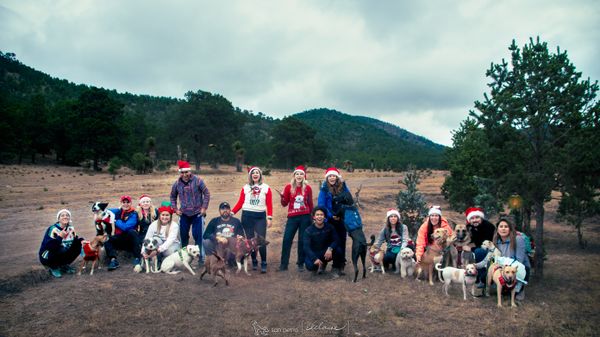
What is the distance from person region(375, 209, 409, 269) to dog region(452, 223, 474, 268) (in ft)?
3.45

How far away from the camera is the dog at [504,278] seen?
5910 mm

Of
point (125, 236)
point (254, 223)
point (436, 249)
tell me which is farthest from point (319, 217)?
point (125, 236)

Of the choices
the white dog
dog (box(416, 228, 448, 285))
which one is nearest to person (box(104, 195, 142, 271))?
the white dog

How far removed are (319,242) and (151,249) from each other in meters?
3.32

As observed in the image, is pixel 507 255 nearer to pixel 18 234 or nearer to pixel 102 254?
pixel 102 254

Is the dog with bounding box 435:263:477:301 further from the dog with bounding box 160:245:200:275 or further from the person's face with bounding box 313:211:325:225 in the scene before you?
the dog with bounding box 160:245:200:275

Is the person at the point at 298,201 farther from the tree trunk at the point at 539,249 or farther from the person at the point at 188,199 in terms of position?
the tree trunk at the point at 539,249

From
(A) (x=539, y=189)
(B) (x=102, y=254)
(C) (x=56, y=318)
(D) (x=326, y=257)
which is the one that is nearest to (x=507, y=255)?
(A) (x=539, y=189)

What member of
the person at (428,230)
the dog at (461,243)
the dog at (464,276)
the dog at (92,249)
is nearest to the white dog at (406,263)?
the person at (428,230)

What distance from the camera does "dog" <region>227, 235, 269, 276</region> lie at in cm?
739

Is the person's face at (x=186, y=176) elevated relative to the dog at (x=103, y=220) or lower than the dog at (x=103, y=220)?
elevated

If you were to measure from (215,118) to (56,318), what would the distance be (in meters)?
45.7

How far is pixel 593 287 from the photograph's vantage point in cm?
767

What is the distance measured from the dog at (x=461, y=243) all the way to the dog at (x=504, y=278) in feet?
2.22
